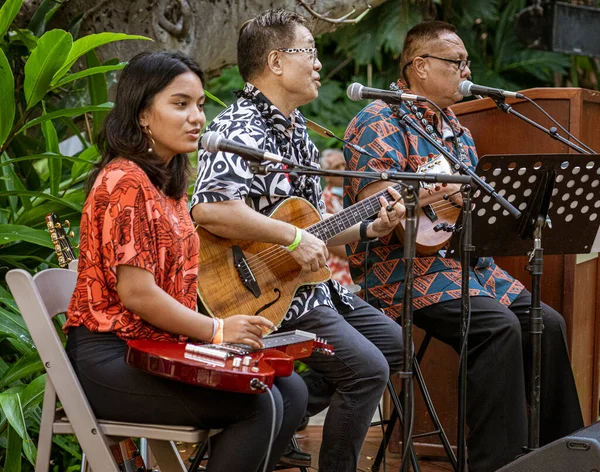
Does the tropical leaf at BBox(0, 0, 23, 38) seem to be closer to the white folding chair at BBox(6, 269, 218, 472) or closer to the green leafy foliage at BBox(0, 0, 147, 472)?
the green leafy foliage at BBox(0, 0, 147, 472)

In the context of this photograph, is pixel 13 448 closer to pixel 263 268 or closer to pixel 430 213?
pixel 263 268

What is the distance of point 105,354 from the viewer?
248 cm

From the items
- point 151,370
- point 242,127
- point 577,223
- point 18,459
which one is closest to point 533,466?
point 577,223

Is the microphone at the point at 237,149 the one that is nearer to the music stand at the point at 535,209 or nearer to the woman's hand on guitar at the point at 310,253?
the woman's hand on guitar at the point at 310,253

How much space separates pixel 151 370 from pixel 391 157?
1.51 metres

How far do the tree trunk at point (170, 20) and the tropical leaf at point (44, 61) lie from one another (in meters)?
1.02

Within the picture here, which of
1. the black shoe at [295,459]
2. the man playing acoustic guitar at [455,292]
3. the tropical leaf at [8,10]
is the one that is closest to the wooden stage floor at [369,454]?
the black shoe at [295,459]

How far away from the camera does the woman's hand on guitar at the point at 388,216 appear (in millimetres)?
3238

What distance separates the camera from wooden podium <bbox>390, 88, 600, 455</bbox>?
394 cm

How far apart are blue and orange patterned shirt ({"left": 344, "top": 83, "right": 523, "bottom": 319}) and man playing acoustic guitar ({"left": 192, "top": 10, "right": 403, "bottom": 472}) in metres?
0.20

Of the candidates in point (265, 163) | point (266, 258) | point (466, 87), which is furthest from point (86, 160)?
point (466, 87)

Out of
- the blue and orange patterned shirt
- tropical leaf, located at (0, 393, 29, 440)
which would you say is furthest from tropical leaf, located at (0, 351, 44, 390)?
the blue and orange patterned shirt

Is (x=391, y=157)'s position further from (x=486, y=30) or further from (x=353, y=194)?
(x=486, y=30)

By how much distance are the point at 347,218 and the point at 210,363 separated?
3.63 ft
